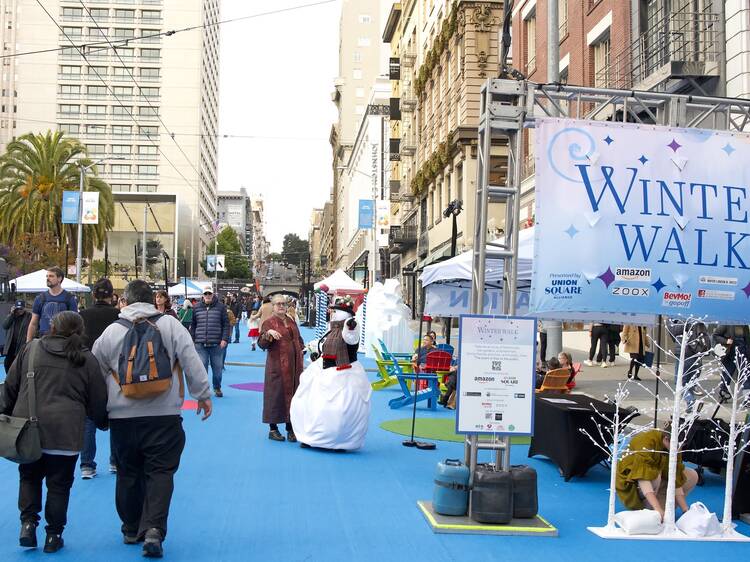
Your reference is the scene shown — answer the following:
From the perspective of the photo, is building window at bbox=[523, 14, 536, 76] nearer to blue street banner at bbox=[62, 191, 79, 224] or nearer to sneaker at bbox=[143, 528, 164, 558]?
blue street banner at bbox=[62, 191, 79, 224]

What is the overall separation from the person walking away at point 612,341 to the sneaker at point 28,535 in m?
18.5

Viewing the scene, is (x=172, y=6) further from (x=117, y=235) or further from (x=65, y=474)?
(x=65, y=474)

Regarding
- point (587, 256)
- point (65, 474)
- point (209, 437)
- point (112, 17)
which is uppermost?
point (112, 17)

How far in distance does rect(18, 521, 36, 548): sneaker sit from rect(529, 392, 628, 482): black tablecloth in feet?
17.1

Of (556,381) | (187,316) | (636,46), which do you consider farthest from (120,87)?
(556,381)

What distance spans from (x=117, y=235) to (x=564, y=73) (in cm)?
7412

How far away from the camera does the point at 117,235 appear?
3656 inches

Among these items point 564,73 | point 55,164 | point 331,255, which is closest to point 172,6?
point 55,164

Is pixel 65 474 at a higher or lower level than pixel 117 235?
lower

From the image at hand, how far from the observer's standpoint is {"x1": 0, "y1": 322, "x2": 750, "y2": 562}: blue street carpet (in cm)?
600

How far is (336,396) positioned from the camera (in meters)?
10.2

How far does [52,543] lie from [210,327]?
932cm

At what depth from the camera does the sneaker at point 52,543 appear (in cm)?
570

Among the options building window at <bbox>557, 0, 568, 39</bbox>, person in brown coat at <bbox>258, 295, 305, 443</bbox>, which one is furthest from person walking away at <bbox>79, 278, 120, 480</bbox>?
building window at <bbox>557, 0, 568, 39</bbox>
